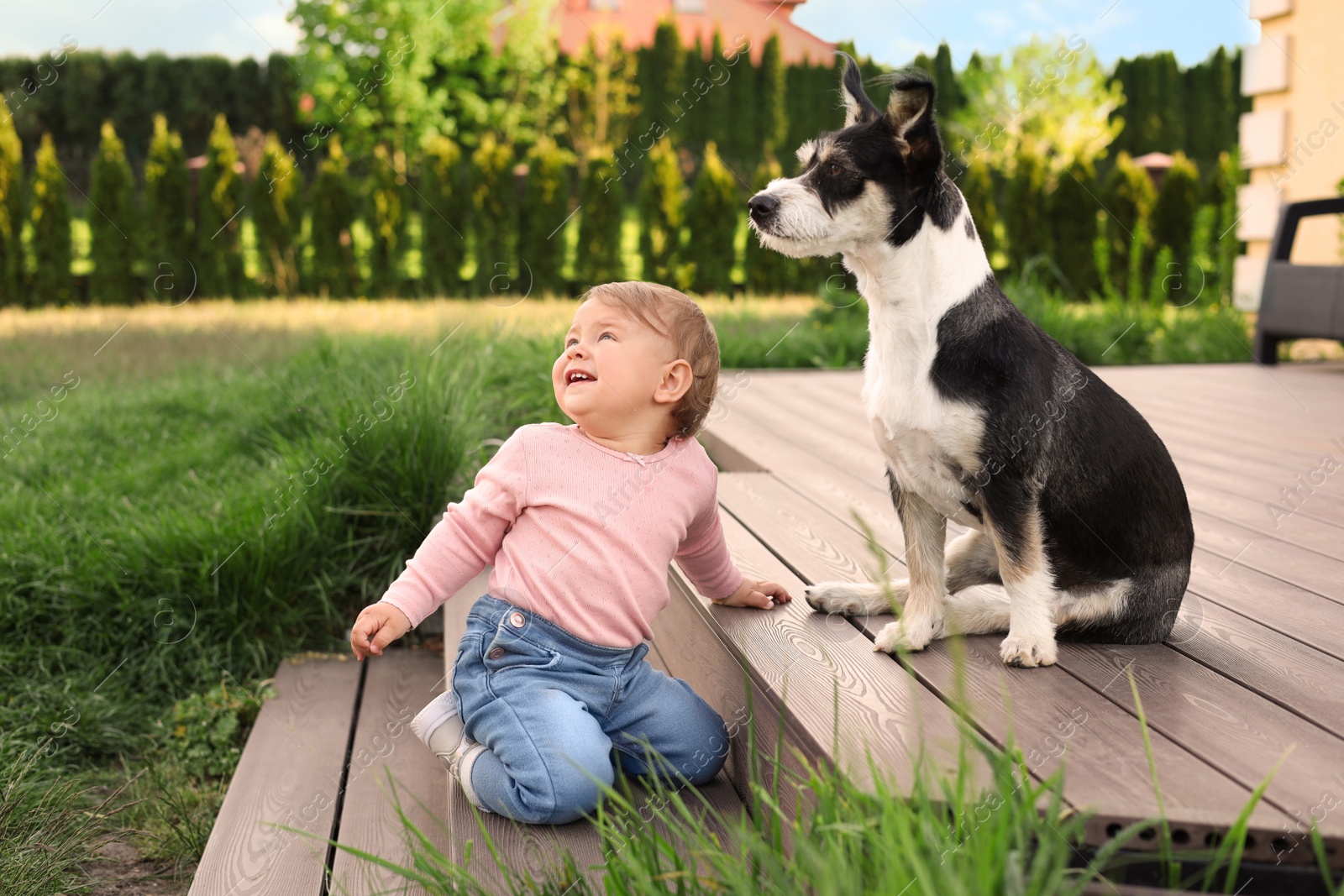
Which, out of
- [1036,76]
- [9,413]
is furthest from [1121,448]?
[1036,76]

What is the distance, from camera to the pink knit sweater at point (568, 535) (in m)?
2.03

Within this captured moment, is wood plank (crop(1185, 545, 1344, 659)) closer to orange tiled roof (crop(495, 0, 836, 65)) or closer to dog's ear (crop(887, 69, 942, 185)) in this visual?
dog's ear (crop(887, 69, 942, 185))

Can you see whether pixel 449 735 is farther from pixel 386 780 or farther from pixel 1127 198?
pixel 1127 198

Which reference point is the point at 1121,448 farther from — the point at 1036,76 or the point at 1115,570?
the point at 1036,76

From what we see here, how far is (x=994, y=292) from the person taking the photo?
2049mm

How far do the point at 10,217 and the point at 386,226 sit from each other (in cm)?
413

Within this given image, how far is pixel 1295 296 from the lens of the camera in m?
6.13

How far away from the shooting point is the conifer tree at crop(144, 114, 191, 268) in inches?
484

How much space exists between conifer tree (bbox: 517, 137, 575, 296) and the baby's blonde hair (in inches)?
406

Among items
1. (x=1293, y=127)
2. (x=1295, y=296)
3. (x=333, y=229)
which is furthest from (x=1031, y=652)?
(x=333, y=229)

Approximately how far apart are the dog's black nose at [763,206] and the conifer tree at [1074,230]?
1025cm

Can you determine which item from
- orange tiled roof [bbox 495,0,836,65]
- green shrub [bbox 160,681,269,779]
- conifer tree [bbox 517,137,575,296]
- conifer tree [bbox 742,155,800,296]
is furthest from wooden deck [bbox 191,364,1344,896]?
orange tiled roof [bbox 495,0,836,65]

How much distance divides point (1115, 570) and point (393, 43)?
1673cm

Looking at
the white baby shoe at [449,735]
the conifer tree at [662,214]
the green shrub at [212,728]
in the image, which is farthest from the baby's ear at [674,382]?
the conifer tree at [662,214]
